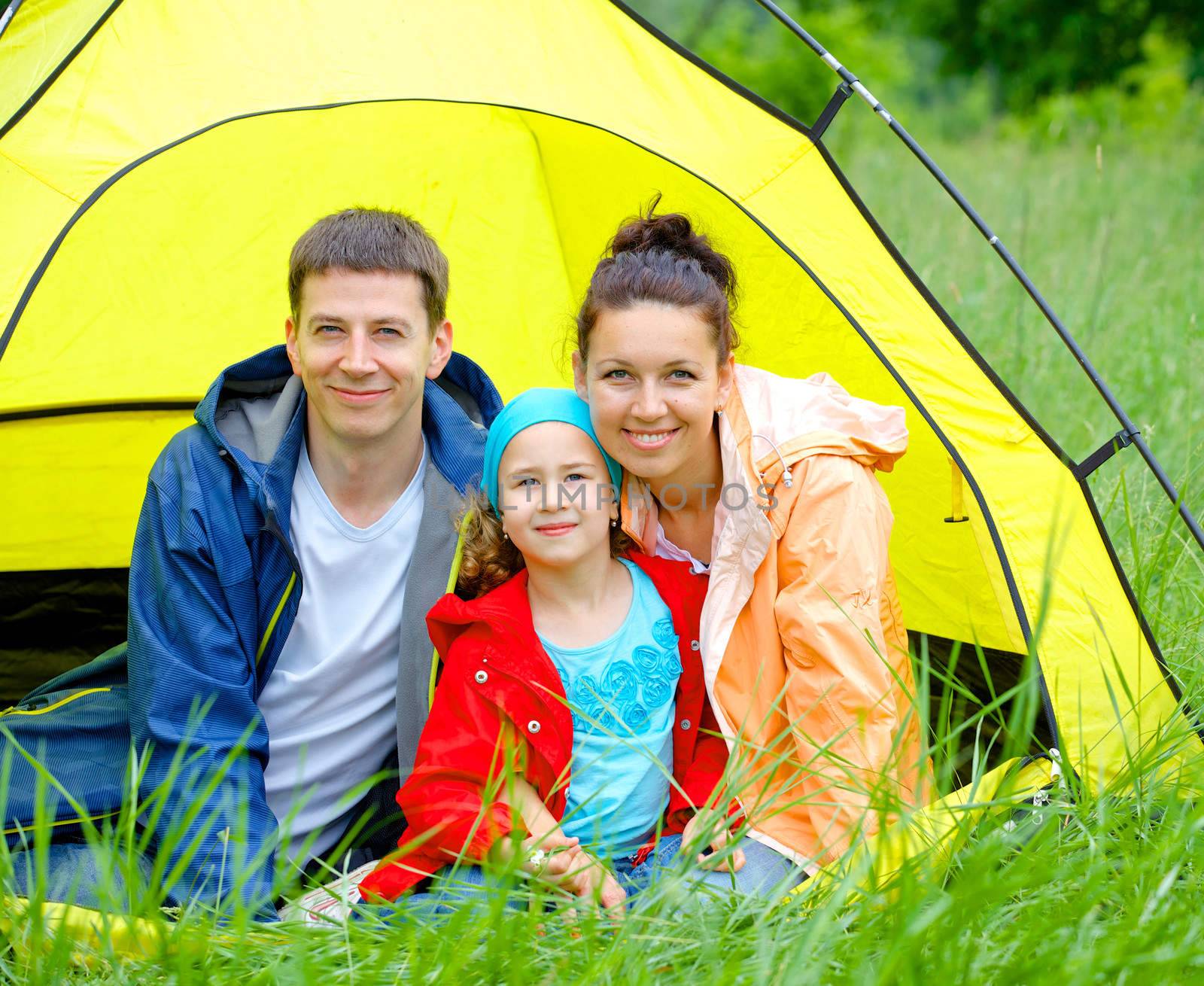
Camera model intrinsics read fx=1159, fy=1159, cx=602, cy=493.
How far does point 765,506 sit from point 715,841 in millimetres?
522

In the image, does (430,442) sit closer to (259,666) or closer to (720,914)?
(259,666)

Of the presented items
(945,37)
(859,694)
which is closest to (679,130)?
(859,694)

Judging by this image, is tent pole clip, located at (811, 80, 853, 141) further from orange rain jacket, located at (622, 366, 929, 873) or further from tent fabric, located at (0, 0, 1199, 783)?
orange rain jacket, located at (622, 366, 929, 873)

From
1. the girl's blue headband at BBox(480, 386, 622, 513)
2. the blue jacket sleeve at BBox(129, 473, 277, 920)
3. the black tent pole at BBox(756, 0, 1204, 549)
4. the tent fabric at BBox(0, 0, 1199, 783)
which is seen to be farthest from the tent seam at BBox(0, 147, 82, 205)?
the black tent pole at BBox(756, 0, 1204, 549)

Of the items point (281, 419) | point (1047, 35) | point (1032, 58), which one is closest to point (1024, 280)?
point (281, 419)

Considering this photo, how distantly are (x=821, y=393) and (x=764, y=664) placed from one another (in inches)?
18.0

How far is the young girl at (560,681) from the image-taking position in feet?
5.65

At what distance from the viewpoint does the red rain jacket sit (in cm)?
169

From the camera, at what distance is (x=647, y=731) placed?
1.84m

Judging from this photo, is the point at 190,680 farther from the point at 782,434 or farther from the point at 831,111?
the point at 831,111

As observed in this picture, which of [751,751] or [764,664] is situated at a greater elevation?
[764,664]

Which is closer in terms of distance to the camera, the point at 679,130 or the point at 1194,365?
the point at 679,130

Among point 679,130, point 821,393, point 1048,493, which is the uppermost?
point 679,130

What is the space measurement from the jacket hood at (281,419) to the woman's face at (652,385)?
1.15 ft
